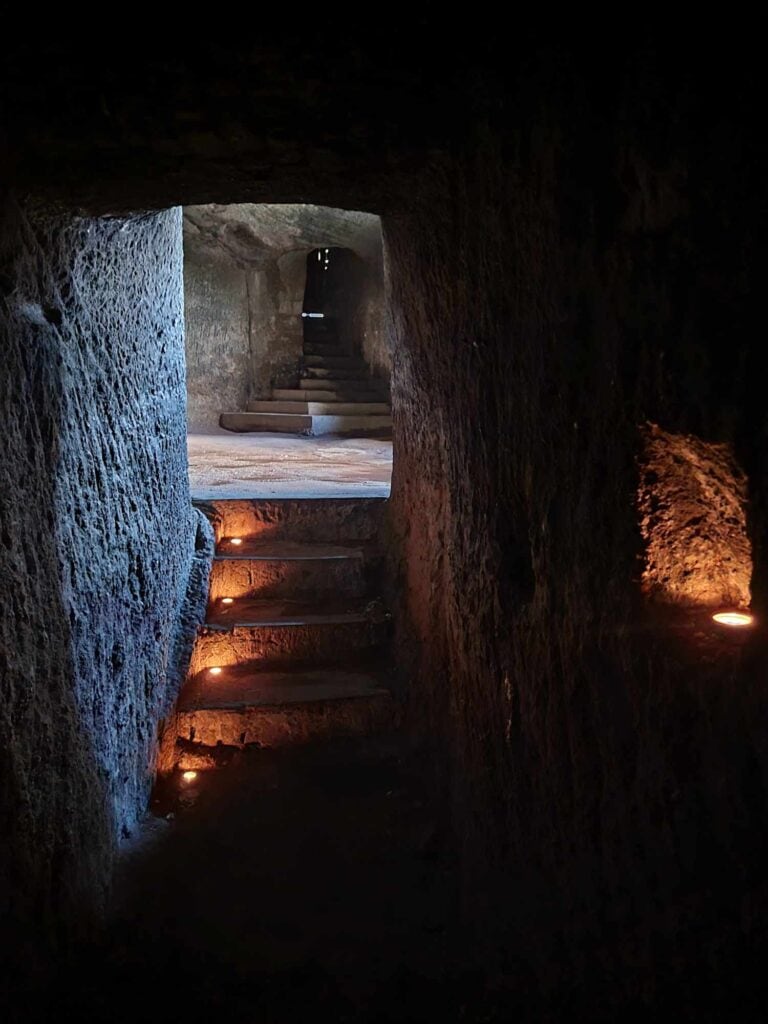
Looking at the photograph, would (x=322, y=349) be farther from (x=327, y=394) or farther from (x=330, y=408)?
(x=330, y=408)

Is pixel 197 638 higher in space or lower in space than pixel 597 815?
lower

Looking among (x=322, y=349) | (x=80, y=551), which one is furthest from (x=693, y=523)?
(x=322, y=349)

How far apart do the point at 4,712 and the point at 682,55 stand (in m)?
2.12

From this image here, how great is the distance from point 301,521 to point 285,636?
897 millimetres

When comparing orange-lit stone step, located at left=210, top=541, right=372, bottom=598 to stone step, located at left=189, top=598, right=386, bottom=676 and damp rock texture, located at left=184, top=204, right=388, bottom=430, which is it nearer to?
stone step, located at left=189, top=598, right=386, bottom=676

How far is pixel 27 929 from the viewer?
2090mm

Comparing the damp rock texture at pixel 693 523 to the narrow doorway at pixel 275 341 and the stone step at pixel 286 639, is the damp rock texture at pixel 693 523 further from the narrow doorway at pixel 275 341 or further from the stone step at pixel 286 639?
the narrow doorway at pixel 275 341

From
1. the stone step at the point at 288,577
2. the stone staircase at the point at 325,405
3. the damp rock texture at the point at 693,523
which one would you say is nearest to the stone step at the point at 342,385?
the stone staircase at the point at 325,405

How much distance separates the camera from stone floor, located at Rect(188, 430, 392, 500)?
5293 millimetres

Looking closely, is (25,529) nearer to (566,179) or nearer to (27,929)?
(27,929)

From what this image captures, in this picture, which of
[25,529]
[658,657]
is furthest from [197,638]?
[658,657]

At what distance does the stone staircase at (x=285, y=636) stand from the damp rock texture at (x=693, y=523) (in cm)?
232

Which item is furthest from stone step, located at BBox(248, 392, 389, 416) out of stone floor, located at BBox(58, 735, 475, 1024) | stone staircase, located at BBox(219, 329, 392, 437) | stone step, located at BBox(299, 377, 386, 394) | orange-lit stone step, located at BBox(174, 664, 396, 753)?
stone floor, located at BBox(58, 735, 475, 1024)

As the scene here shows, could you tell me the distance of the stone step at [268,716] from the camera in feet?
12.0
